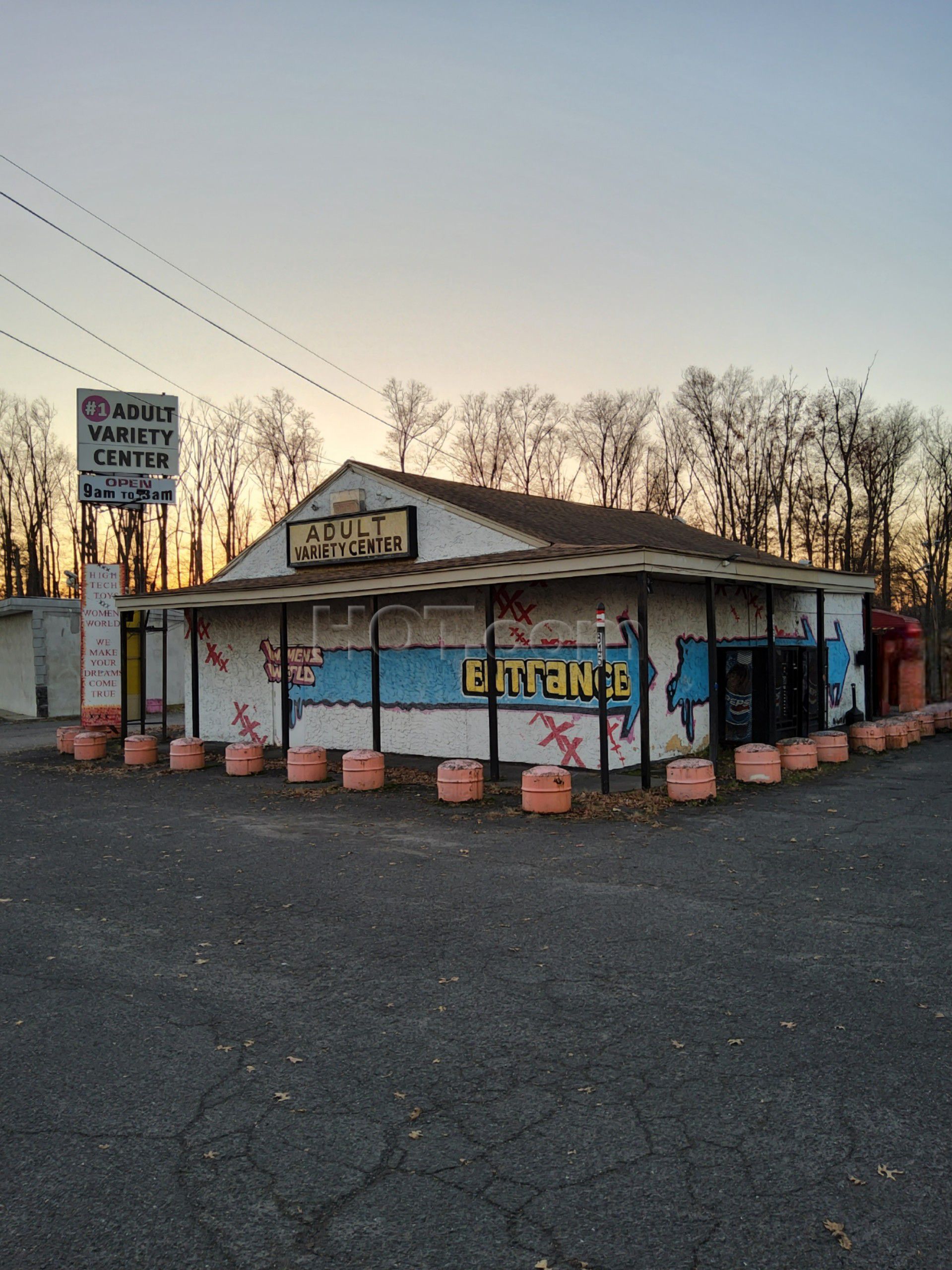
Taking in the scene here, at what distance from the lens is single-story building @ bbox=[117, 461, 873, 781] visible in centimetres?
1420

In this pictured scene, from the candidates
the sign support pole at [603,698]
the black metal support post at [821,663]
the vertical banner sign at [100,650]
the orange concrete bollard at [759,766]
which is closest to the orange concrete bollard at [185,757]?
the vertical banner sign at [100,650]

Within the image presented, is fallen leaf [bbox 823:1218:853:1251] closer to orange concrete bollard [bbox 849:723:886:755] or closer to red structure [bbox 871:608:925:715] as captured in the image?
orange concrete bollard [bbox 849:723:886:755]

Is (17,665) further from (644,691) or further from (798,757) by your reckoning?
(798,757)

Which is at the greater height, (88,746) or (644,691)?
(644,691)

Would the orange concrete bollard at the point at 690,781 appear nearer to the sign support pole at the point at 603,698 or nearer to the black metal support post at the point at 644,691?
the black metal support post at the point at 644,691

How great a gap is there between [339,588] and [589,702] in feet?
16.2

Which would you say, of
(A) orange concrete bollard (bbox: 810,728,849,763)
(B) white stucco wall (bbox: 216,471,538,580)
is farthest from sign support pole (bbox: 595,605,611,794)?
(A) orange concrete bollard (bbox: 810,728,849,763)

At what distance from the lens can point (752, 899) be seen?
24.2 feet

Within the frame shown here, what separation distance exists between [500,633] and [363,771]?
11.6 feet

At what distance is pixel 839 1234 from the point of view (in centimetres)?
317

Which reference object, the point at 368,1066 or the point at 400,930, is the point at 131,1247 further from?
the point at 400,930

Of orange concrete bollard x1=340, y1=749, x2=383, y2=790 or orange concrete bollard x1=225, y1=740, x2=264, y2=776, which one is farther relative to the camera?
orange concrete bollard x1=225, y1=740, x2=264, y2=776

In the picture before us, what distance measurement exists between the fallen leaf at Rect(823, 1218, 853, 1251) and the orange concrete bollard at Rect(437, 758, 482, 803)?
9.12m

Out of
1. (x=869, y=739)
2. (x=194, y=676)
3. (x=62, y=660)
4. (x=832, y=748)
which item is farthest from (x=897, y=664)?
(x=62, y=660)
